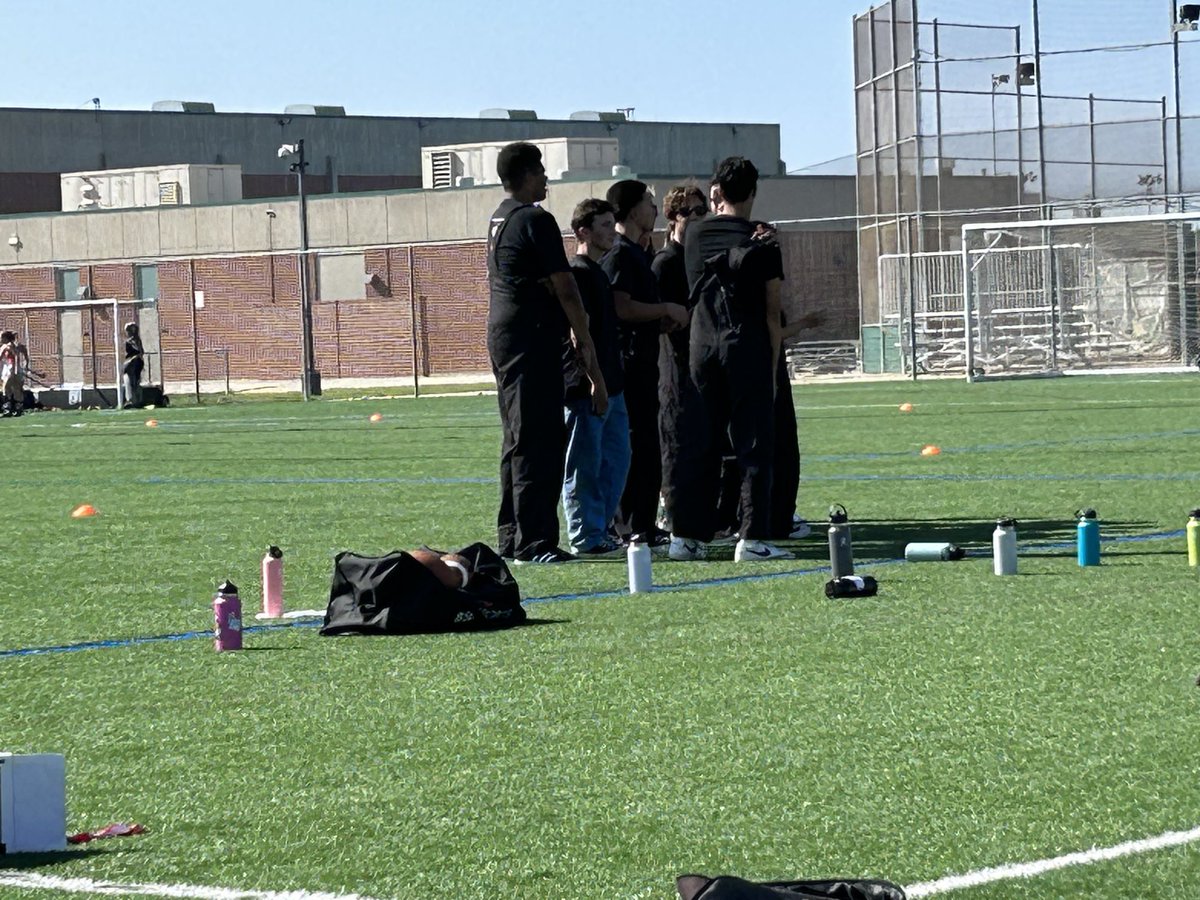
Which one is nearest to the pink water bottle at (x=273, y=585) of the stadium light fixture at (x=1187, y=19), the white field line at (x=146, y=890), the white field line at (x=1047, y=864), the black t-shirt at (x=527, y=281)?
the black t-shirt at (x=527, y=281)

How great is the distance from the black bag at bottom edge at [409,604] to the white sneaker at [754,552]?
2.44 m

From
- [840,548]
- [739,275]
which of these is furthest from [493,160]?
[840,548]

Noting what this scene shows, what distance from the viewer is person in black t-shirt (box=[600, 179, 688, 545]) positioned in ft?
39.6

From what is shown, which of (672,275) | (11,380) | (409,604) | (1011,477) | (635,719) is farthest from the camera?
(11,380)

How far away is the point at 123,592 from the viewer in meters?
10.7

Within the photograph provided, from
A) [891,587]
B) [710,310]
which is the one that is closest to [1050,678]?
[891,587]

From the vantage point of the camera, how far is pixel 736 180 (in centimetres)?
1128

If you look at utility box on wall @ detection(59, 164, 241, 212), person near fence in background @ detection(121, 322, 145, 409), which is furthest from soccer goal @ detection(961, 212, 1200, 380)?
utility box on wall @ detection(59, 164, 241, 212)

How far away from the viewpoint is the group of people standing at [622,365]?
11.3 meters

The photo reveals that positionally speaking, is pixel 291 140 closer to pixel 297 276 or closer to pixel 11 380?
pixel 297 276

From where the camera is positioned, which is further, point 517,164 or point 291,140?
point 291,140

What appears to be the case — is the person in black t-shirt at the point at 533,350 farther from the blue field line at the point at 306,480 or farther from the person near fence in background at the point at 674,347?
the blue field line at the point at 306,480

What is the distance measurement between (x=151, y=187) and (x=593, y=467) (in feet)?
203

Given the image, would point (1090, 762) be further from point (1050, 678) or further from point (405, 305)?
point (405, 305)
